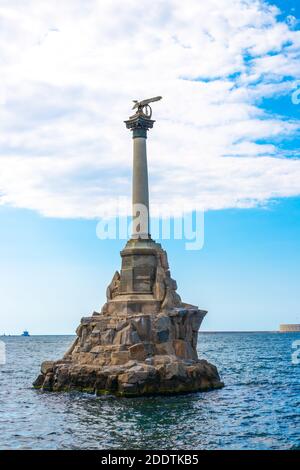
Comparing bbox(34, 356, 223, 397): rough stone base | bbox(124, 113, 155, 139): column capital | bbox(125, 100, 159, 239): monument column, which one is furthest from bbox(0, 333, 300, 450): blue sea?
bbox(124, 113, 155, 139): column capital

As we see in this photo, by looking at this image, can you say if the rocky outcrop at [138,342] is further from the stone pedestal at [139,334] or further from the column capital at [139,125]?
the column capital at [139,125]

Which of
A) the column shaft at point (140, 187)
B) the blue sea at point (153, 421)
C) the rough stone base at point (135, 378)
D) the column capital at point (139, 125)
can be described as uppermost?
the column capital at point (139, 125)

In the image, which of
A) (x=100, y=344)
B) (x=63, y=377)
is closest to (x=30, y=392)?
(x=63, y=377)

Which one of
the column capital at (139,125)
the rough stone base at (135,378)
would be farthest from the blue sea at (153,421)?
the column capital at (139,125)

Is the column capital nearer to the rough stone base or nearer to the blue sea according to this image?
the rough stone base

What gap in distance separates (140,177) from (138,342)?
33.8 feet

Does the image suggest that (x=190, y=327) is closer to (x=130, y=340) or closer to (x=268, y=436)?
(x=130, y=340)

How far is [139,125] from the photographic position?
38031 millimetres

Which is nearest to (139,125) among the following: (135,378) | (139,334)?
(139,334)

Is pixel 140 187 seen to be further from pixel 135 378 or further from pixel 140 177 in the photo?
pixel 135 378

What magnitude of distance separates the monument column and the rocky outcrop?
104 centimetres

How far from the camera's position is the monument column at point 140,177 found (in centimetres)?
3781

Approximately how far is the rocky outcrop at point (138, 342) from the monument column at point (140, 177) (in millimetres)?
1037
